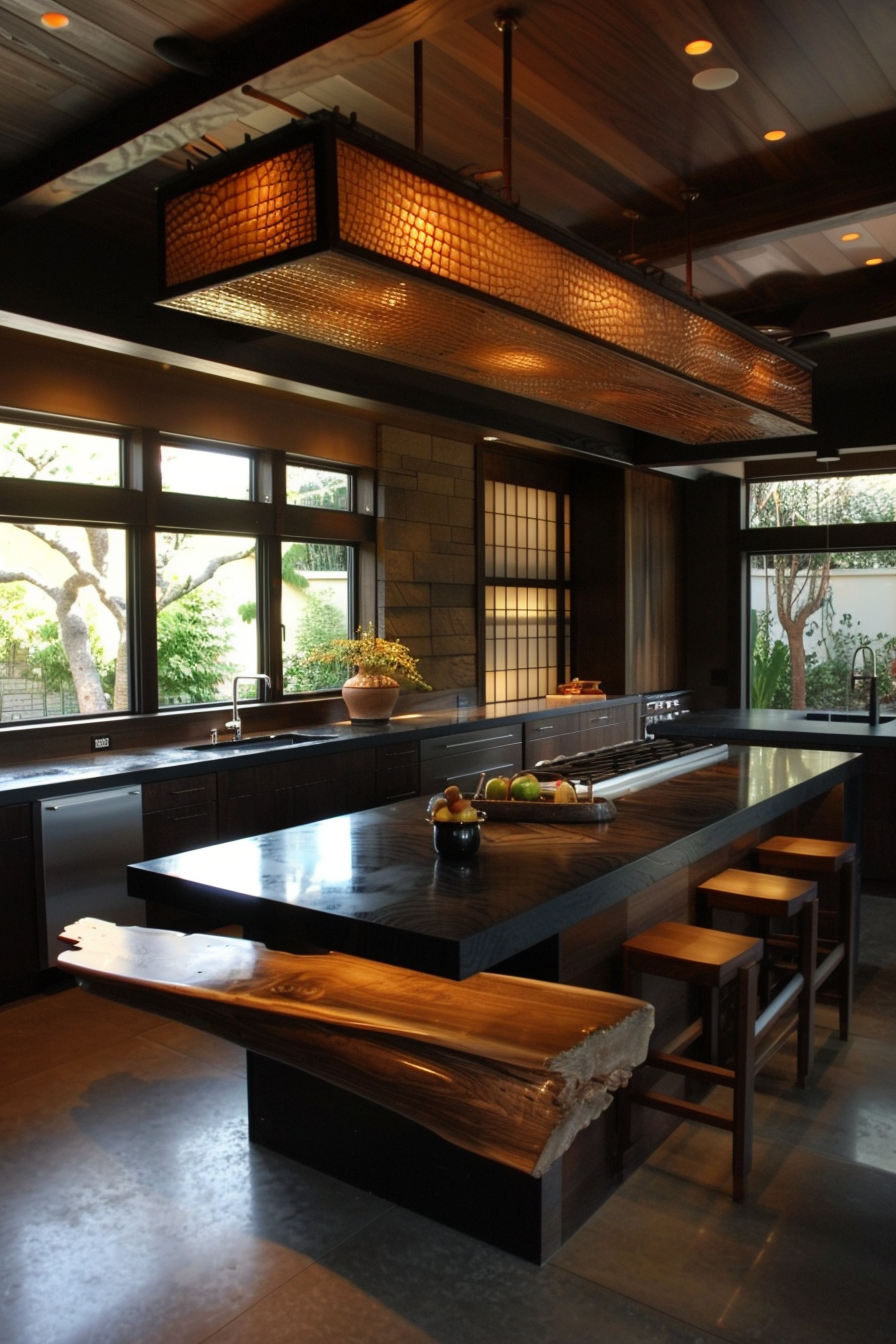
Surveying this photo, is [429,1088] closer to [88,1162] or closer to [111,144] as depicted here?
[88,1162]

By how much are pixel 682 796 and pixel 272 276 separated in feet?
6.72

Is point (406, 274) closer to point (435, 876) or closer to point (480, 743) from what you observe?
point (435, 876)

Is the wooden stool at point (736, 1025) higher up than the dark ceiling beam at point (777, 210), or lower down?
lower down

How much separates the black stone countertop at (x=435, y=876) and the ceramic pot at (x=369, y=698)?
266 centimetres

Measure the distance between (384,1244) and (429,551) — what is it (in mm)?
5016

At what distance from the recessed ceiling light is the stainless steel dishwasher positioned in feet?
10.7

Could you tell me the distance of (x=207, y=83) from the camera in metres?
2.53

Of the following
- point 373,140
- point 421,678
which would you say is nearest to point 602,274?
point 373,140

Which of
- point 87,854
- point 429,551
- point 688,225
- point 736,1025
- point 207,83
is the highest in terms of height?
point 688,225

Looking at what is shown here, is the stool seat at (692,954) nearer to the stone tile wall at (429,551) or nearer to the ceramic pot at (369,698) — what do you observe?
the ceramic pot at (369,698)

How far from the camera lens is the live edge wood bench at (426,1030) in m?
1.88

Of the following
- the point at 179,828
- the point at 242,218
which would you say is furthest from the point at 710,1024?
the point at 242,218

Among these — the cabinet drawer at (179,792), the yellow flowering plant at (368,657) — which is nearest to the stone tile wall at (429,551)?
the yellow flowering plant at (368,657)

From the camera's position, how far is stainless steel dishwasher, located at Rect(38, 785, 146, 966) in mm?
3957
